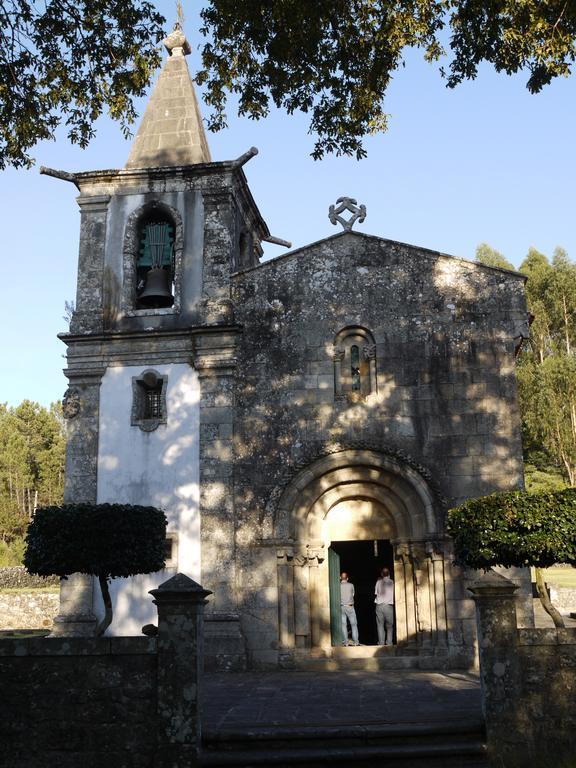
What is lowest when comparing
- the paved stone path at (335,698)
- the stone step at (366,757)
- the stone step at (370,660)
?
the stone step at (366,757)

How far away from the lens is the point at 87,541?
36.7 ft

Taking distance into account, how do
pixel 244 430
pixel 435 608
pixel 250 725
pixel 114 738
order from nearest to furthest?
1. pixel 114 738
2. pixel 250 725
3. pixel 435 608
4. pixel 244 430

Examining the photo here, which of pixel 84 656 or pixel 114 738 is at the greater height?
pixel 84 656

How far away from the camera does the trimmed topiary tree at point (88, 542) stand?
11.2 meters

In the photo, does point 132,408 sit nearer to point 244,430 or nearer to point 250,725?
point 244,430

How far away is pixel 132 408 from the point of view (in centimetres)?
1614

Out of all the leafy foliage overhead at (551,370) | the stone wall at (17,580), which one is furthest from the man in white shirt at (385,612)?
the stone wall at (17,580)

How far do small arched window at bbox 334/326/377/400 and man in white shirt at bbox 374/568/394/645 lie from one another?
3.57 m

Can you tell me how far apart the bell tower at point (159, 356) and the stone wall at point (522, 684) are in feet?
22.5

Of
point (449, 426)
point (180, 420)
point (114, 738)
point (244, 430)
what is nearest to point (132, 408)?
point (180, 420)

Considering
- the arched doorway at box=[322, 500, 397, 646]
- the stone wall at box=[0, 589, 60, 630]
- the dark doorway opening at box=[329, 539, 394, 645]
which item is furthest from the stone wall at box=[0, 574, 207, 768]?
the stone wall at box=[0, 589, 60, 630]

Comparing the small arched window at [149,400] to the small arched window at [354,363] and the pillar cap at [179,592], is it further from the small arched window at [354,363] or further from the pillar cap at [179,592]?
the pillar cap at [179,592]

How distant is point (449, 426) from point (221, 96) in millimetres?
7701

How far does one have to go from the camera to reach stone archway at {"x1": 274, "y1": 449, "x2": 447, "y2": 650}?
48.2ft
